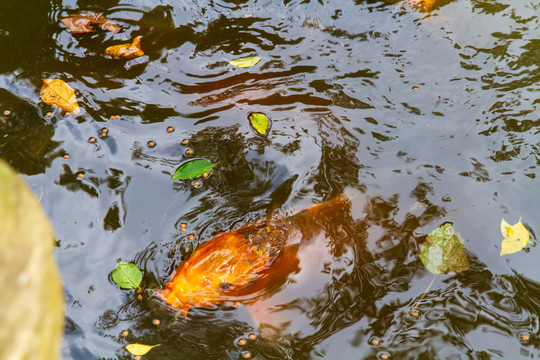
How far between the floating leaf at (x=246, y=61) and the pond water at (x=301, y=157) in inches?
2.2

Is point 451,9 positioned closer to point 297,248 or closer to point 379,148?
point 379,148

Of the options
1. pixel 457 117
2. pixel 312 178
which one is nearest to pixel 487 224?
pixel 457 117

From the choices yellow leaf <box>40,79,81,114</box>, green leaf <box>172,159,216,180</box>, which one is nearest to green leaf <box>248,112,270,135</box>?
green leaf <box>172,159,216,180</box>

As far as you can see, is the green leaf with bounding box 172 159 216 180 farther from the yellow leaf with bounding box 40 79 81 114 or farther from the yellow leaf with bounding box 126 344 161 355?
the yellow leaf with bounding box 126 344 161 355

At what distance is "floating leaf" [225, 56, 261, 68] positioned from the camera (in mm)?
3189

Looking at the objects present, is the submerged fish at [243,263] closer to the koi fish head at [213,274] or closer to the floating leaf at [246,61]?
the koi fish head at [213,274]

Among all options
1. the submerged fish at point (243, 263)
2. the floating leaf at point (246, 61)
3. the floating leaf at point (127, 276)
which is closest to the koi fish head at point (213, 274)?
the submerged fish at point (243, 263)

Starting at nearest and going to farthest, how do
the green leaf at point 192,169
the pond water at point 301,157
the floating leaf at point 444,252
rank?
the pond water at point 301,157
the floating leaf at point 444,252
the green leaf at point 192,169

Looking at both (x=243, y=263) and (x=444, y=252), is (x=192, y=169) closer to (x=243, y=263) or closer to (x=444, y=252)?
(x=243, y=263)

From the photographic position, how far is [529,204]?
266 centimetres

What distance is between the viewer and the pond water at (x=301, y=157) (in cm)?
232

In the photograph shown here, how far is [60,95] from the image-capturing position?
2.98 metres

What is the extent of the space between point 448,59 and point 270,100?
1.36m

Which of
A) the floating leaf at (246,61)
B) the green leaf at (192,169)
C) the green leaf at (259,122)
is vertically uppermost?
the floating leaf at (246,61)
